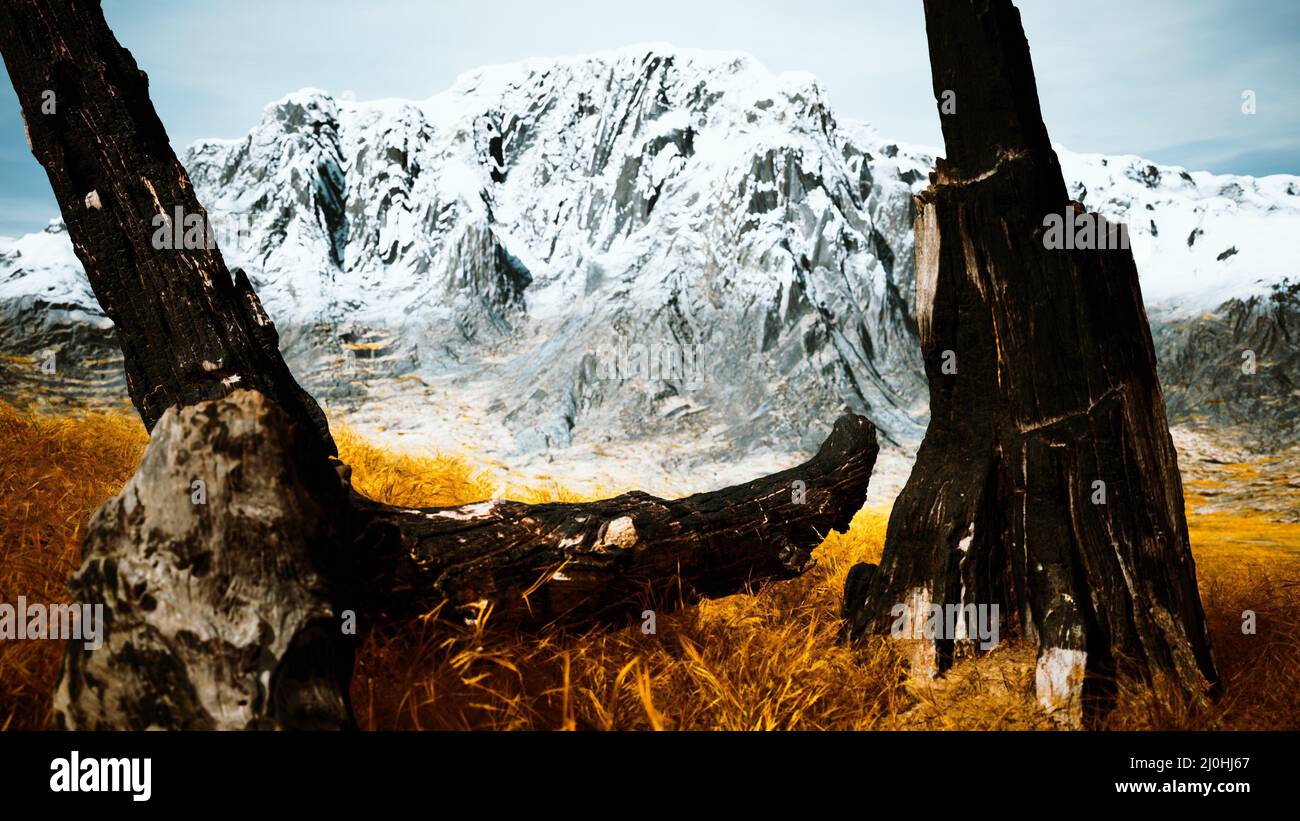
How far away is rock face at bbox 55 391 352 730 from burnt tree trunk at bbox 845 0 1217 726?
1898mm

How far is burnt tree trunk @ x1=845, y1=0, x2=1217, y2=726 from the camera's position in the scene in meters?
2.54

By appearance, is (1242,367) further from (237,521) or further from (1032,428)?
(237,521)

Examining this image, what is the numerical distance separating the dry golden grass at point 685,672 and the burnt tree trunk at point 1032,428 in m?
0.12

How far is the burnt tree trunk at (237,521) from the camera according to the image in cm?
176

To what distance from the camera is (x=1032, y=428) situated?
262 cm

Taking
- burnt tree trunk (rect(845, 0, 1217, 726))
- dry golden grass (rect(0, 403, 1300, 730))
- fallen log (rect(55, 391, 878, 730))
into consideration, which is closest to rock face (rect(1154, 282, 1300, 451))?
dry golden grass (rect(0, 403, 1300, 730))

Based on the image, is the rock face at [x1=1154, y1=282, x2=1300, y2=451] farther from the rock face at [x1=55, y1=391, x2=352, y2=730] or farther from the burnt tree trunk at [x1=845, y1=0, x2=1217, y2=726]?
the rock face at [x1=55, y1=391, x2=352, y2=730]

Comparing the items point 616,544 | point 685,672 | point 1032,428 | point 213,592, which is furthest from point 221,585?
point 1032,428

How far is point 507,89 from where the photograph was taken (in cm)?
1045

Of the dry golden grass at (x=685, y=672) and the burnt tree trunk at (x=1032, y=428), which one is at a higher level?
the burnt tree trunk at (x=1032, y=428)

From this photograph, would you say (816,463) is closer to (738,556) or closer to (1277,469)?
(738,556)

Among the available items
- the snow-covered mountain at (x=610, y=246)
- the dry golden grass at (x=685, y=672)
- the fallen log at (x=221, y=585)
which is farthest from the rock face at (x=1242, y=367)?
the fallen log at (x=221, y=585)

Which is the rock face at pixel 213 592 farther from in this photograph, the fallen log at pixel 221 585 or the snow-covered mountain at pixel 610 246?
the snow-covered mountain at pixel 610 246

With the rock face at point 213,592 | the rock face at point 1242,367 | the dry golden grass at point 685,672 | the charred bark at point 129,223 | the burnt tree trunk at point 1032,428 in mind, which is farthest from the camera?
the rock face at point 1242,367
